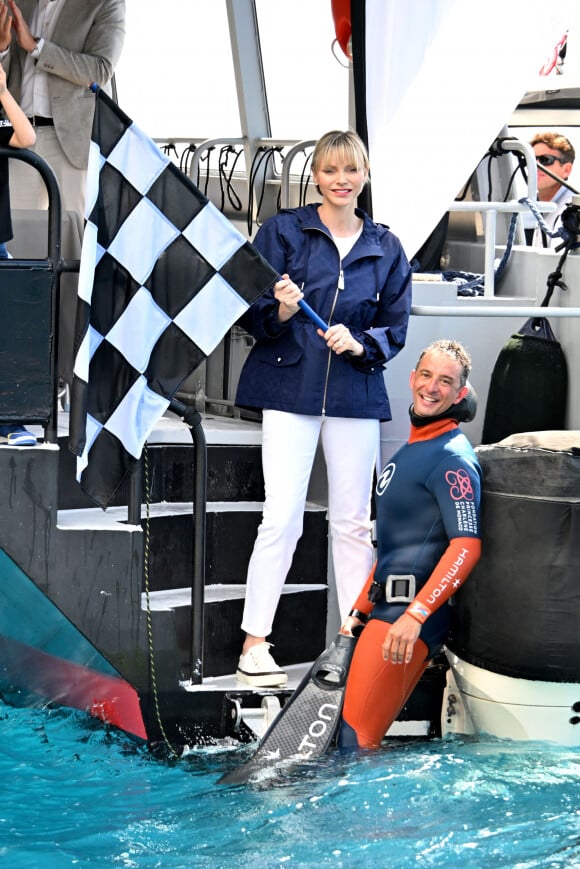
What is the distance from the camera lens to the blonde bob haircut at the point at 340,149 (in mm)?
4867

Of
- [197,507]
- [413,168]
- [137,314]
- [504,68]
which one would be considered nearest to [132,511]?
[197,507]

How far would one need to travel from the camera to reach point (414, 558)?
449 centimetres

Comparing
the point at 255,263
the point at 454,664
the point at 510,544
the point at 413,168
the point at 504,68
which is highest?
the point at 504,68

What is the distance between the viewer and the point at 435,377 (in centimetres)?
455

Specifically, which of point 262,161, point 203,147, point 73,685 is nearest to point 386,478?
point 73,685

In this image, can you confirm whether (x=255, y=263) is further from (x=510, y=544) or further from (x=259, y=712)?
(x=259, y=712)

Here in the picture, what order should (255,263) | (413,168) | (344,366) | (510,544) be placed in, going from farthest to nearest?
→ 1. (413,168)
2. (344,366)
3. (255,263)
4. (510,544)

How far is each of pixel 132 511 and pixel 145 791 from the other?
96cm

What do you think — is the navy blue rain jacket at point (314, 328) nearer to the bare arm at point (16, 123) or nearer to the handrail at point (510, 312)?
the handrail at point (510, 312)

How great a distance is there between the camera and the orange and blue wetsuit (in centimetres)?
438

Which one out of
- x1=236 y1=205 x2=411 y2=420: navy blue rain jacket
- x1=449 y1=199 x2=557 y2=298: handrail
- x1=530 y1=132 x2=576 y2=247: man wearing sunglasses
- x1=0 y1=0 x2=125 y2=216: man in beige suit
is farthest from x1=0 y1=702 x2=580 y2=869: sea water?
x1=530 y1=132 x2=576 y2=247: man wearing sunglasses

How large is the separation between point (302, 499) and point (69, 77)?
8.53ft

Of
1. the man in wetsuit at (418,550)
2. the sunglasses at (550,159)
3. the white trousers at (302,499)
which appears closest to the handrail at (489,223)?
the white trousers at (302,499)

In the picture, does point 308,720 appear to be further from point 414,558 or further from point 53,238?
point 53,238
